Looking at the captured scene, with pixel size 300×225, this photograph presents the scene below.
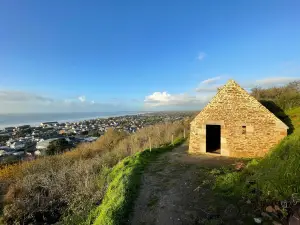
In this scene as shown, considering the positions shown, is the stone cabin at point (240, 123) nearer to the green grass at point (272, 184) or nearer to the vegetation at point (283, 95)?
the green grass at point (272, 184)

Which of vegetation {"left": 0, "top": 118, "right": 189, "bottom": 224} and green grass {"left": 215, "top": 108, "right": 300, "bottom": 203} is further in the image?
vegetation {"left": 0, "top": 118, "right": 189, "bottom": 224}

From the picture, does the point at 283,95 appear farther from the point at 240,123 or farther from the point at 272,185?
the point at 272,185

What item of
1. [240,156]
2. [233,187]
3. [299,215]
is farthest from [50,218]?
[240,156]

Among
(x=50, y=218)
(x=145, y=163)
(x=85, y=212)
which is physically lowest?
(x=50, y=218)

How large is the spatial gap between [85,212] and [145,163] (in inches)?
181

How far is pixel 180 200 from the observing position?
6.25 m

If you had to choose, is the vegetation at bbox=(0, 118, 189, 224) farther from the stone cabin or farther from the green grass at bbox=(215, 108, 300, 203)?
the stone cabin

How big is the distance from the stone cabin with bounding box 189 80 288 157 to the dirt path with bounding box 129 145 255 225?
1.85 meters

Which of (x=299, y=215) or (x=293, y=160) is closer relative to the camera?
(x=299, y=215)

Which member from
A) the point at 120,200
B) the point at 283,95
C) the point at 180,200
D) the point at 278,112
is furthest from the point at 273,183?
the point at 283,95

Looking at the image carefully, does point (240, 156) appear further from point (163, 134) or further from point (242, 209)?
point (163, 134)

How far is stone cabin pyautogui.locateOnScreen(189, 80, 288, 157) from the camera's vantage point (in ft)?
34.7

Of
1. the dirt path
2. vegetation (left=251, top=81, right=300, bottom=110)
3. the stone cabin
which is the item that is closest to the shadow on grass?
vegetation (left=251, top=81, right=300, bottom=110)

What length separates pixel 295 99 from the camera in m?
17.9
